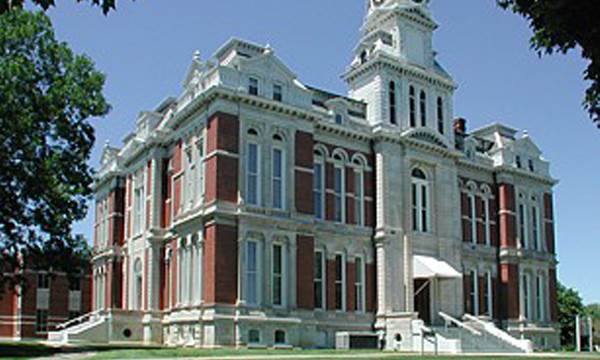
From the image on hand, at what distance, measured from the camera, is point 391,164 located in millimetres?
46500

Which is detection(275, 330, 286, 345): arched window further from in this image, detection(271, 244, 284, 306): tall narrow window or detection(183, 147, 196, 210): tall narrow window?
detection(183, 147, 196, 210): tall narrow window

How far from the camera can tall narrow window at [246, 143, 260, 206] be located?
39.9 metres

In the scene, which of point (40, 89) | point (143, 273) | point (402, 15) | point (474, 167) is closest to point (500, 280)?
point (474, 167)

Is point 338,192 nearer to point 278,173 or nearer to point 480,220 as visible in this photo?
point 278,173

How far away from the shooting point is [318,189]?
145ft

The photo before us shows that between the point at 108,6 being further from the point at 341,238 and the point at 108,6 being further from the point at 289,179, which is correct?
the point at 341,238

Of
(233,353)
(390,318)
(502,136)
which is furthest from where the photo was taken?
(502,136)

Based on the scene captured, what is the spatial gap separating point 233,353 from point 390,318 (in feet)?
48.8

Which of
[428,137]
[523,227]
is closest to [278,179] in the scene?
[428,137]

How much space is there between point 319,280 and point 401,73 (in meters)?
14.3

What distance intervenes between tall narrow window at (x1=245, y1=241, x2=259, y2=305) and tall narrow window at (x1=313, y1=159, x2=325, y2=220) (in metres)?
5.64

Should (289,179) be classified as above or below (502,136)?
below

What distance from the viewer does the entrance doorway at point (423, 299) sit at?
47281mm

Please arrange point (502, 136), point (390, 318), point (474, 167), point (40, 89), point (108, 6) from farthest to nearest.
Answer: point (502, 136) → point (474, 167) → point (390, 318) → point (40, 89) → point (108, 6)
